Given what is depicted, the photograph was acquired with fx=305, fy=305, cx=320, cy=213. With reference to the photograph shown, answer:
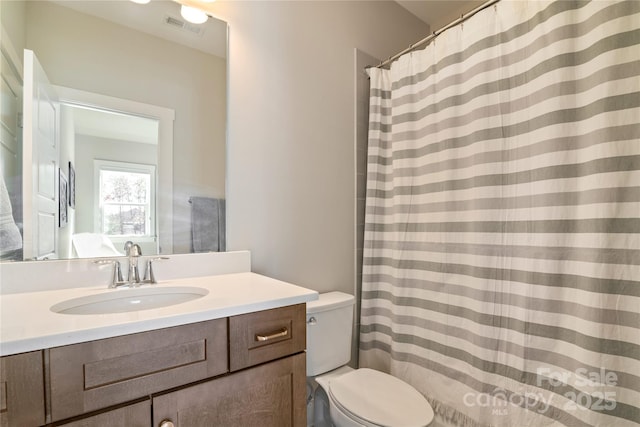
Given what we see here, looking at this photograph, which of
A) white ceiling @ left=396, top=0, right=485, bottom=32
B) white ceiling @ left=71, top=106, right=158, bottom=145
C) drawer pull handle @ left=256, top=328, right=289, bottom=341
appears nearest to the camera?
drawer pull handle @ left=256, top=328, right=289, bottom=341

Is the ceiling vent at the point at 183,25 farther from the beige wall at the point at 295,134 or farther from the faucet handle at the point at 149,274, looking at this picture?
the faucet handle at the point at 149,274

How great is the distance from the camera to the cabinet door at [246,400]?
2.51 ft

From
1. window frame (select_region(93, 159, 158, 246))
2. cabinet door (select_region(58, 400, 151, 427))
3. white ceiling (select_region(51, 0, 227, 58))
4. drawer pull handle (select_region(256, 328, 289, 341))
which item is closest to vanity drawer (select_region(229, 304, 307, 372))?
drawer pull handle (select_region(256, 328, 289, 341))

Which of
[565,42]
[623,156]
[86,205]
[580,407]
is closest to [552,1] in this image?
[565,42]

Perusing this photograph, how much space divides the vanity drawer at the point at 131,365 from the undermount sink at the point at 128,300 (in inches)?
10.5

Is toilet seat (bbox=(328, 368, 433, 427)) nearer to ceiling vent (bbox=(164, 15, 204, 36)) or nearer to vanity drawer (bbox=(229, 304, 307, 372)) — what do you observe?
vanity drawer (bbox=(229, 304, 307, 372))

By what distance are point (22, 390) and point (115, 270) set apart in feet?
1.63

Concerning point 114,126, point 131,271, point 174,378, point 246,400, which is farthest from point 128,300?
point 114,126

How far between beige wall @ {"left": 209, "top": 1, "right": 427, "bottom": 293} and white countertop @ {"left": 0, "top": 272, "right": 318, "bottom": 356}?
441 mm

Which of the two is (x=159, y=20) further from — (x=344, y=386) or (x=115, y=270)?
(x=344, y=386)

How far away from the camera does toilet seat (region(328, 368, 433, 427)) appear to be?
3.68 feet

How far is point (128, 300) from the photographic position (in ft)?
3.38

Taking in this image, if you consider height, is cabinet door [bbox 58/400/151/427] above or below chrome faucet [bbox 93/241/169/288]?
below

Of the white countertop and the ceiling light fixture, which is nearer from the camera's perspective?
the white countertop
